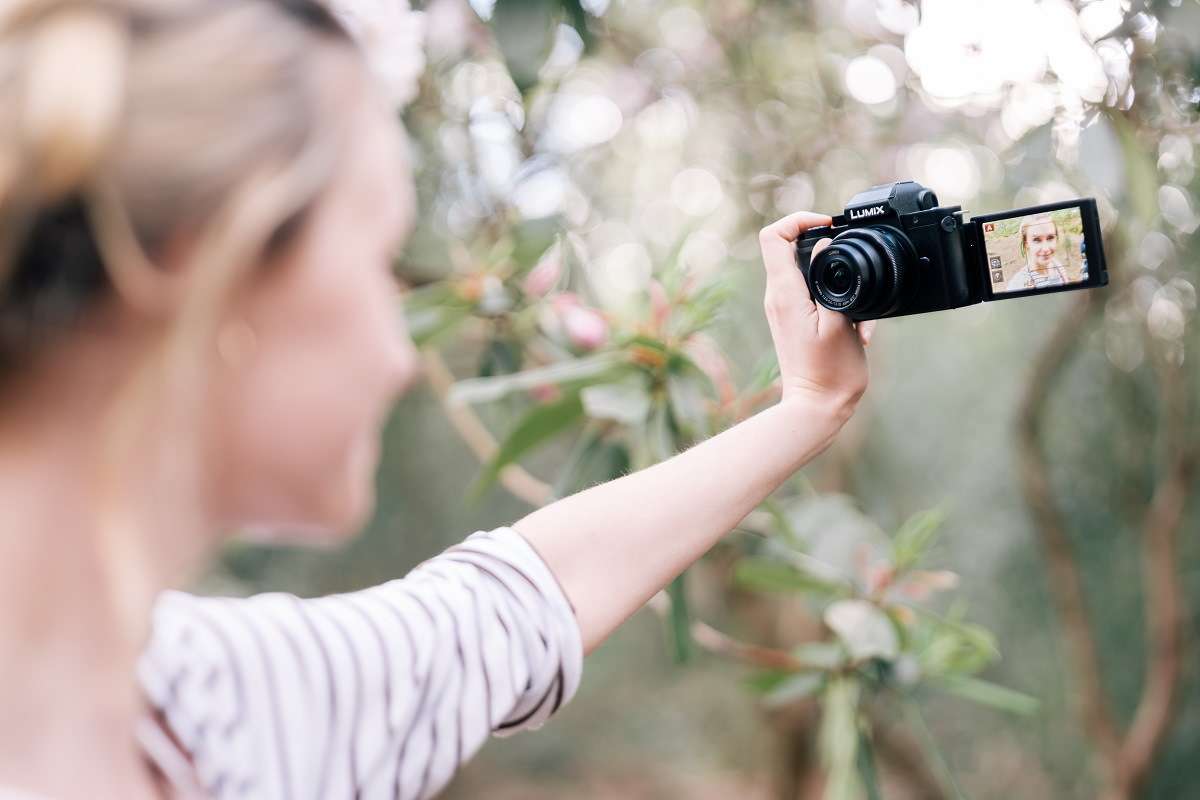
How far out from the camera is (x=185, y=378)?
1.30 feet

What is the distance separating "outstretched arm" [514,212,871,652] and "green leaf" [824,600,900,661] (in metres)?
0.46

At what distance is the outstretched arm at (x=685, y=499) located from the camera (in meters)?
0.66

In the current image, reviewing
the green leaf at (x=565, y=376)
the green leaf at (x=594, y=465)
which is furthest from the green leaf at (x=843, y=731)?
the green leaf at (x=565, y=376)

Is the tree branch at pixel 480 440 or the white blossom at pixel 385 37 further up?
the white blossom at pixel 385 37

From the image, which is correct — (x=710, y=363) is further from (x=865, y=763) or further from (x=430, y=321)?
(x=865, y=763)

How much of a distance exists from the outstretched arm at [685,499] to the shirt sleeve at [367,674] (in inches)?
0.9

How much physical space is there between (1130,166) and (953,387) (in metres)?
1.92

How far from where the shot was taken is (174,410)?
404 mm

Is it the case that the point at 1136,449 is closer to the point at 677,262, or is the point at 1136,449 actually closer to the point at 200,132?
the point at 677,262

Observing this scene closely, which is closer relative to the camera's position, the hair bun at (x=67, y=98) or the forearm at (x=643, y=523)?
the hair bun at (x=67, y=98)

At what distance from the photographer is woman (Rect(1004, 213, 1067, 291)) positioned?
73 cm

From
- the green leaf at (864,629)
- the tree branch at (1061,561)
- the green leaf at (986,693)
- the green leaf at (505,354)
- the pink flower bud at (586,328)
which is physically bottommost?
the tree branch at (1061,561)

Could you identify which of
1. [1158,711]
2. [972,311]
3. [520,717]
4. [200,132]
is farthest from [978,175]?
[200,132]

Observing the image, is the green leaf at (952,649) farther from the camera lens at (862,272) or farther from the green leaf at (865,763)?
the camera lens at (862,272)
